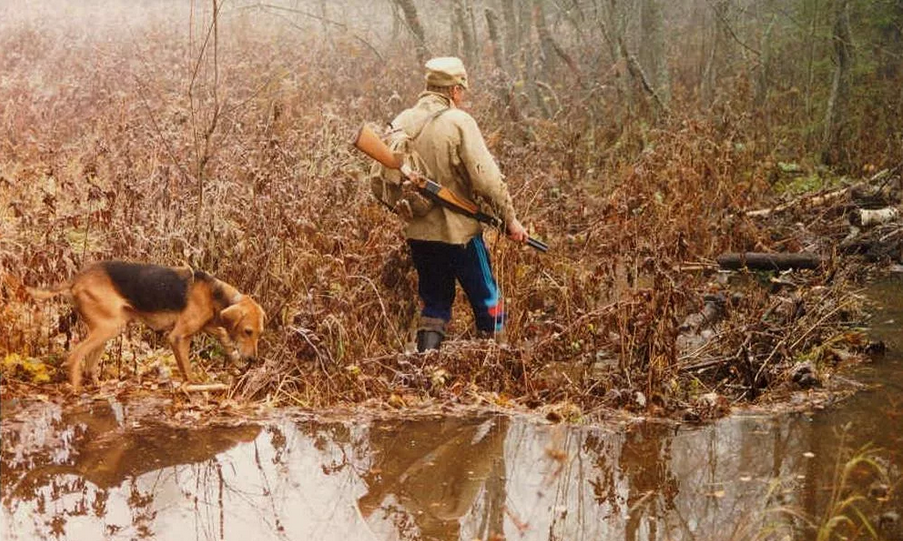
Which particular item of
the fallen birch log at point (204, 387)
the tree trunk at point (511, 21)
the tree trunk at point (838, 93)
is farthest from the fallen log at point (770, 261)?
the tree trunk at point (511, 21)

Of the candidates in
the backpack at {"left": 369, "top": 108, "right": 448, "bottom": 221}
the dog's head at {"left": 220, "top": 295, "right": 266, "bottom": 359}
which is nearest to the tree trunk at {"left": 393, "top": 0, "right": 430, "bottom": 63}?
the backpack at {"left": 369, "top": 108, "right": 448, "bottom": 221}

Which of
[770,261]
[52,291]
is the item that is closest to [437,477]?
[52,291]

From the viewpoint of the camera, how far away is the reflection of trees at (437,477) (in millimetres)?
4625

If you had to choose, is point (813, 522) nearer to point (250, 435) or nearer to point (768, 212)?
point (250, 435)

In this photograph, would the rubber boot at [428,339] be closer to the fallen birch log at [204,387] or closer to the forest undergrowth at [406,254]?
the forest undergrowth at [406,254]

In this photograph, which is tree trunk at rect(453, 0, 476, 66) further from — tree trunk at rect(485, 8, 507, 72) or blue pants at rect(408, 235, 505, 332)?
blue pants at rect(408, 235, 505, 332)

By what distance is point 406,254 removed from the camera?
743 centimetres

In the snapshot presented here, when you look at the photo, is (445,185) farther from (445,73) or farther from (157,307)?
(157,307)

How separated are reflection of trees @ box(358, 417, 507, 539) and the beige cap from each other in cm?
217

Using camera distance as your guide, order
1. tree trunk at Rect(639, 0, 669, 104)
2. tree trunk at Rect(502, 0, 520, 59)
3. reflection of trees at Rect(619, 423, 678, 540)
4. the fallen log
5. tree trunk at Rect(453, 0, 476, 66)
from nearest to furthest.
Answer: reflection of trees at Rect(619, 423, 678, 540)
the fallen log
tree trunk at Rect(639, 0, 669, 104)
tree trunk at Rect(453, 0, 476, 66)
tree trunk at Rect(502, 0, 520, 59)

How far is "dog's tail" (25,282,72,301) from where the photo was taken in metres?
5.92

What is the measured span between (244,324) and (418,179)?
141cm

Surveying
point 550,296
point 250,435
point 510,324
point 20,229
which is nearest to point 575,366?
point 510,324

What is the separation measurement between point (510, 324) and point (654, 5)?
8.86 meters
